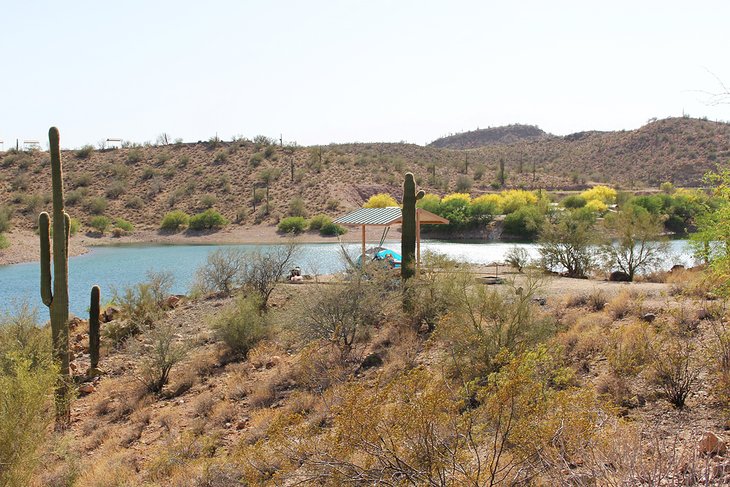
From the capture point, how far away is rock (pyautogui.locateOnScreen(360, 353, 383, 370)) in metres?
A: 15.7

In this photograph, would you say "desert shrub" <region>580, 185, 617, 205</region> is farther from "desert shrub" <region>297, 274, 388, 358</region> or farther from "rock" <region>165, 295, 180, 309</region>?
"desert shrub" <region>297, 274, 388, 358</region>

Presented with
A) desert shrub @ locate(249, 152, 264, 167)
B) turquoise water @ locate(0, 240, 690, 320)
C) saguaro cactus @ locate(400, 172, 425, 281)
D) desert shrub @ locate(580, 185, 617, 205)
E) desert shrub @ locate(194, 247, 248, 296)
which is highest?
desert shrub @ locate(249, 152, 264, 167)

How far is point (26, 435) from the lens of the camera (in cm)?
1074

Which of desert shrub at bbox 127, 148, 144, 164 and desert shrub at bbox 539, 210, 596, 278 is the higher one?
desert shrub at bbox 127, 148, 144, 164

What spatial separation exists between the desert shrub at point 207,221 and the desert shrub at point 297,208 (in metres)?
6.15

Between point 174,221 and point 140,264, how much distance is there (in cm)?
2004

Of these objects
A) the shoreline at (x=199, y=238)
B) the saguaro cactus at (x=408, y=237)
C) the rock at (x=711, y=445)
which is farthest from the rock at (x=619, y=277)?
Answer: the shoreline at (x=199, y=238)

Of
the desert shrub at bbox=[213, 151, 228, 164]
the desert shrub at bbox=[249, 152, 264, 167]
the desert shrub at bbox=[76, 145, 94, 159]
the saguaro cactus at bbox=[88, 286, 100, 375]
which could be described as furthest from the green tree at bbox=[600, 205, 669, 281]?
the desert shrub at bbox=[76, 145, 94, 159]

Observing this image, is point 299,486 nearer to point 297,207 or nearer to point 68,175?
point 297,207

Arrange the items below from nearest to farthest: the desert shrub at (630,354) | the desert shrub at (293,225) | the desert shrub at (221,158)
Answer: the desert shrub at (630,354) < the desert shrub at (293,225) < the desert shrub at (221,158)

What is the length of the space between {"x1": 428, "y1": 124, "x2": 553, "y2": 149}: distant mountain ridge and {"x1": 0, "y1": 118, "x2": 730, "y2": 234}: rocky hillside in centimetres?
5136

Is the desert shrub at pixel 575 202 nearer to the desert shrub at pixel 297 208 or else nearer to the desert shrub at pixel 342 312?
the desert shrub at pixel 297 208

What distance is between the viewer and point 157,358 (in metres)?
17.8

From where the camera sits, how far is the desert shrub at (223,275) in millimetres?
27391
